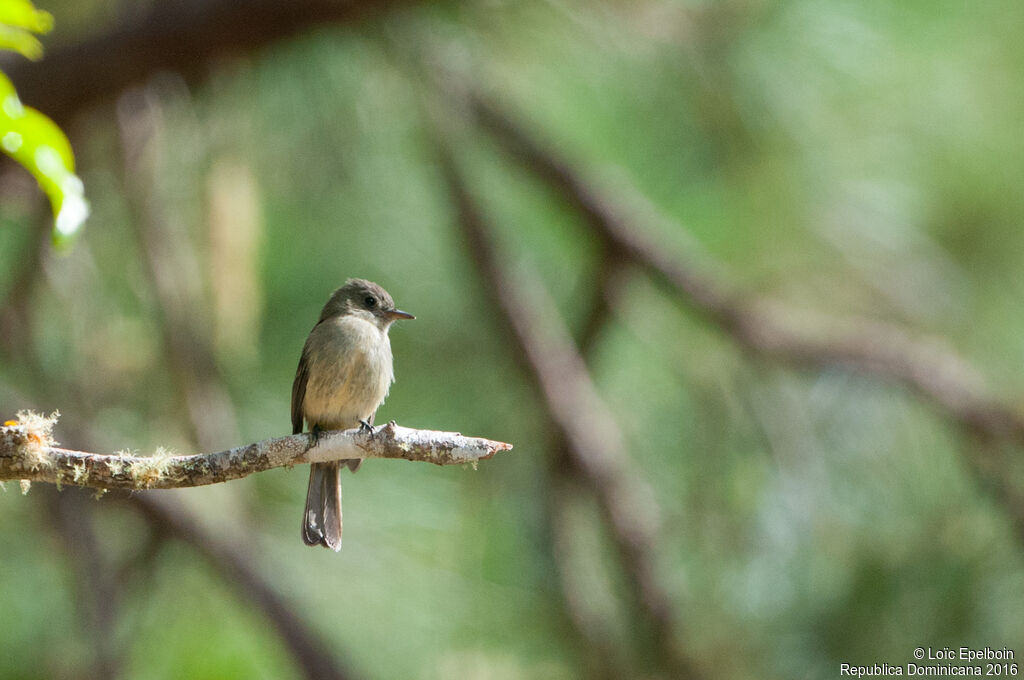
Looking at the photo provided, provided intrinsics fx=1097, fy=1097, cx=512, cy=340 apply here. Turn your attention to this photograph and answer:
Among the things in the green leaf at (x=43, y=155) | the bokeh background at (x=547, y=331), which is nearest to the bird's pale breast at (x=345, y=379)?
the green leaf at (x=43, y=155)

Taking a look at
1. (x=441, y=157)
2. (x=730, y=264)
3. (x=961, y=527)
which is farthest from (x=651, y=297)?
(x=961, y=527)

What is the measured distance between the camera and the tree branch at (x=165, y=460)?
119 centimetres

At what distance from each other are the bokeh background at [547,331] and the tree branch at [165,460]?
2141mm

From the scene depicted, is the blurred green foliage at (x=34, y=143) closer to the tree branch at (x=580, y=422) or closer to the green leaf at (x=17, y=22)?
the green leaf at (x=17, y=22)

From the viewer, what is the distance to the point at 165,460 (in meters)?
1.21

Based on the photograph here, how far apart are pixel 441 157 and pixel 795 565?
1.90 meters

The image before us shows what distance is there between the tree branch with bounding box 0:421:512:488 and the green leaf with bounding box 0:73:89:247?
24 centimetres

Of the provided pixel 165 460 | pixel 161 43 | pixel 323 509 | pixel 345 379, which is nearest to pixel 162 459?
pixel 165 460

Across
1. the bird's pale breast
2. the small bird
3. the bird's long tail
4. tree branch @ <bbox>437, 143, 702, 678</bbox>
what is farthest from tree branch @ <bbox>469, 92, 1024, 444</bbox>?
the bird's long tail

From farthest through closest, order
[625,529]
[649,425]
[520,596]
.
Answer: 1. [649,425]
2. [520,596]
3. [625,529]

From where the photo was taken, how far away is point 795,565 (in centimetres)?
379

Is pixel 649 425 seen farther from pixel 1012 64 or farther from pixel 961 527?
pixel 1012 64

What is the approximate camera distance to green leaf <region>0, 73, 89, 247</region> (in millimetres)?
1211

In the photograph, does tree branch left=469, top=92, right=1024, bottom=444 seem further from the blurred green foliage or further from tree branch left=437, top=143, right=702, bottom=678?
the blurred green foliage
